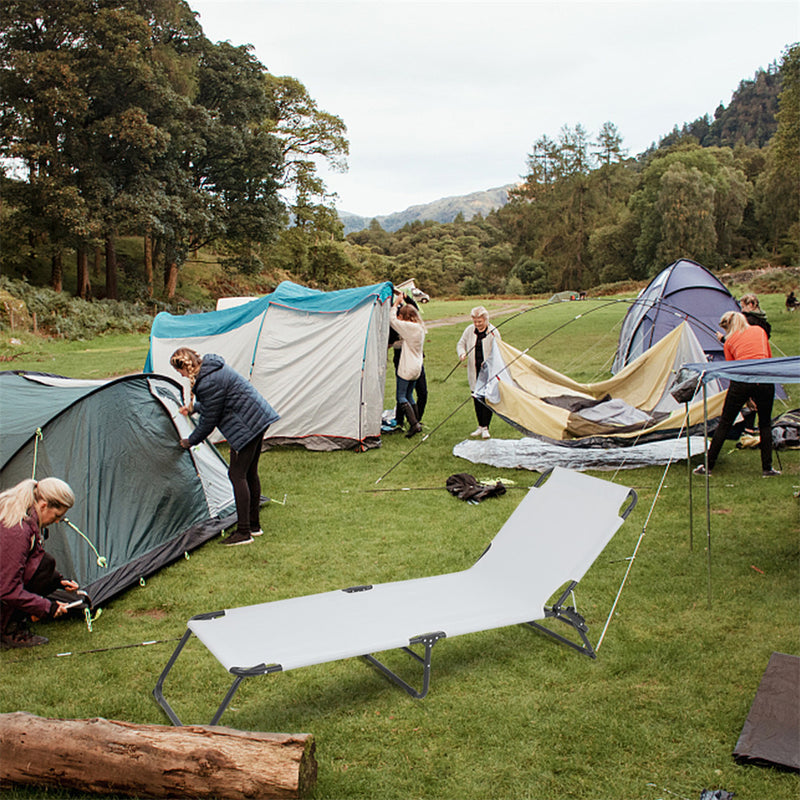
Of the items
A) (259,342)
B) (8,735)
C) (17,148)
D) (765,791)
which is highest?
(17,148)

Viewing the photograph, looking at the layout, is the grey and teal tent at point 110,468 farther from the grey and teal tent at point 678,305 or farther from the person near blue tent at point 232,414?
the grey and teal tent at point 678,305

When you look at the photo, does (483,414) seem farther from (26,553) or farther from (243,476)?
(26,553)

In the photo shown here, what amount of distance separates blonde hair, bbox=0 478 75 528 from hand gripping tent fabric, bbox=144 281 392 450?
4.91m

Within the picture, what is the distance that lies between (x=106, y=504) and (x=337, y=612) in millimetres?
2268

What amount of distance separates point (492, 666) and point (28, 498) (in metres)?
2.70

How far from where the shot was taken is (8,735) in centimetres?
295

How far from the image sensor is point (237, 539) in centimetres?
591

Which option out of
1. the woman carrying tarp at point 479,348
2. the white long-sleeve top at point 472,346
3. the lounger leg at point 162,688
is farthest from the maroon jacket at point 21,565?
the white long-sleeve top at point 472,346

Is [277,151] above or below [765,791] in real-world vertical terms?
above

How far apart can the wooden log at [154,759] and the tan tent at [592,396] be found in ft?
18.4

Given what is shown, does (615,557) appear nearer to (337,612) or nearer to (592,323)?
(337,612)

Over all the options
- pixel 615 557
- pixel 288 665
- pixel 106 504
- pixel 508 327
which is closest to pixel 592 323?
pixel 508 327

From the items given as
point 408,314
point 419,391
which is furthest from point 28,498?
point 419,391

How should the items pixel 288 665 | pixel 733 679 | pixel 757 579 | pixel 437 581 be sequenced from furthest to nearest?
pixel 757 579
pixel 437 581
pixel 733 679
pixel 288 665
